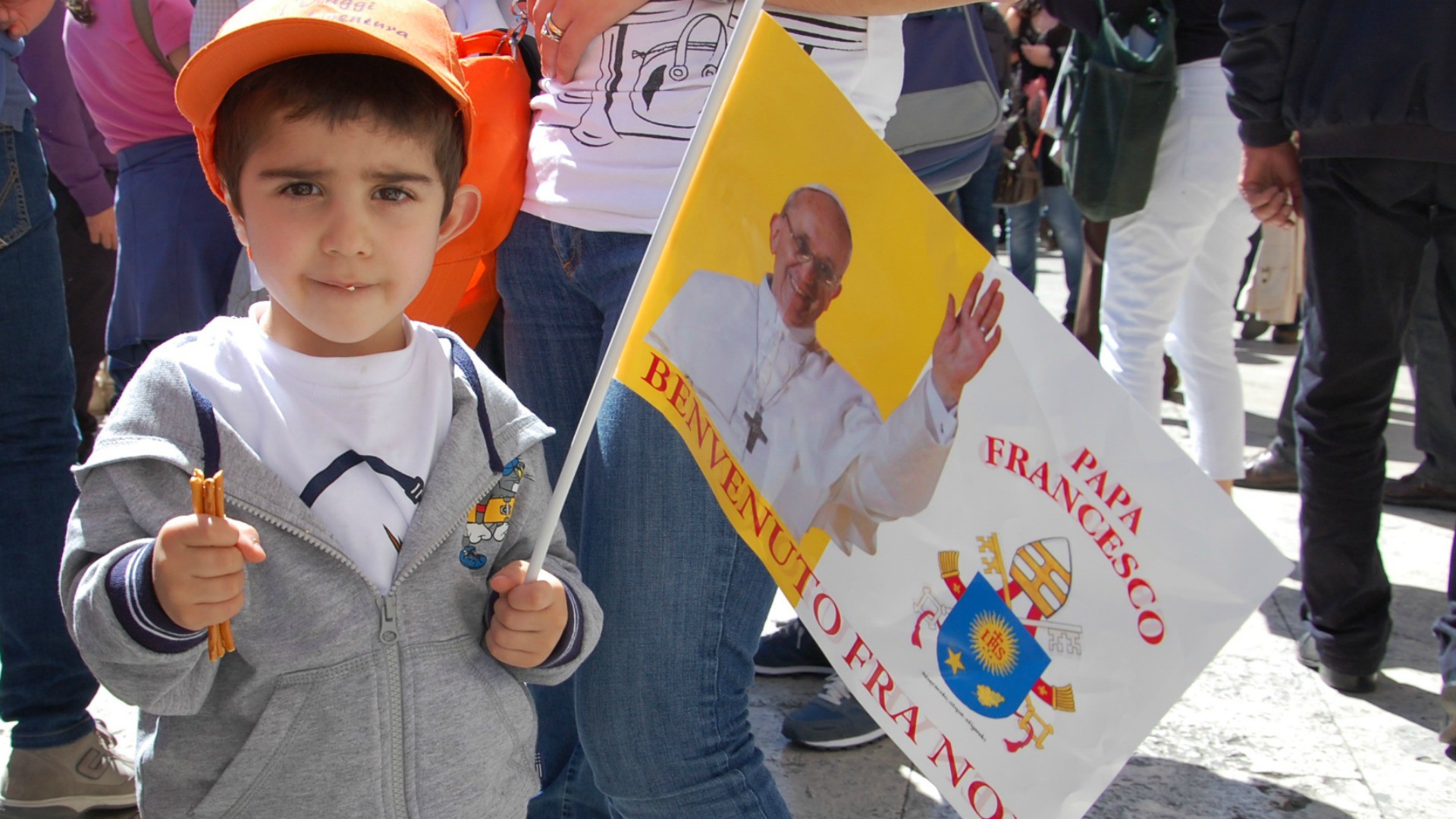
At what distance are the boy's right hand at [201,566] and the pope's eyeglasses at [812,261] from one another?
0.71m

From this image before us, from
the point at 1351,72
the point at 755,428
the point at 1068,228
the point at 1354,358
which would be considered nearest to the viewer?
the point at 755,428

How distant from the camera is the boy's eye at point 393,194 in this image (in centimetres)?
145

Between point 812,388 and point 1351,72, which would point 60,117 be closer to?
point 812,388

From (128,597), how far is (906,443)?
2.87 ft

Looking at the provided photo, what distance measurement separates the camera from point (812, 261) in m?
1.52

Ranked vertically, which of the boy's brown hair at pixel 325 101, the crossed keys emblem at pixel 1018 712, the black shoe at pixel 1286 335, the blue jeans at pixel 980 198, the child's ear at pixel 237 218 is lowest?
the black shoe at pixel 1286 335

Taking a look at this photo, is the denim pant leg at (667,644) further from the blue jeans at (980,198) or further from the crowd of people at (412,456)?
the blue jeans at (980,198)

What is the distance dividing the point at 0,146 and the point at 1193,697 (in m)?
2.96

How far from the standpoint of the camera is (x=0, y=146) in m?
2.36

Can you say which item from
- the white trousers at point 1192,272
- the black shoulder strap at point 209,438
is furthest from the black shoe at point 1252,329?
the black shoulder strap at point 209,438

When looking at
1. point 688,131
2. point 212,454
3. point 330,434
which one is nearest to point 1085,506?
point 688,131

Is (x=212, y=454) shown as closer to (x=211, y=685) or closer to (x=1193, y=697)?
(x=211, y=685)

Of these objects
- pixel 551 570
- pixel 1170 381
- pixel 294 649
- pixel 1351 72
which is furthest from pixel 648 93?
pixel 1170 381

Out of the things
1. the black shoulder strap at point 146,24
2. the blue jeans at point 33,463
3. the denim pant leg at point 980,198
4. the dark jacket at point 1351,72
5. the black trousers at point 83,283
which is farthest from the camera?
the denim pant leg at point 980,198
